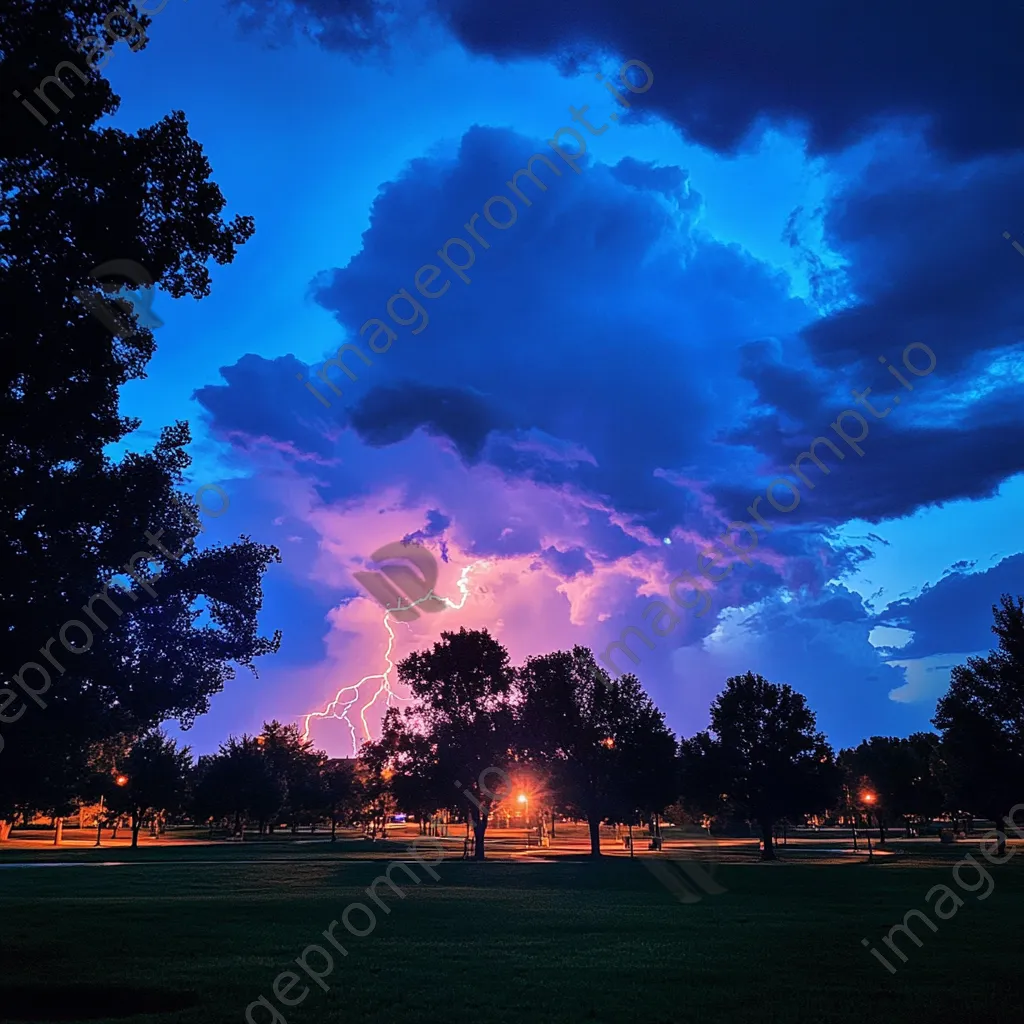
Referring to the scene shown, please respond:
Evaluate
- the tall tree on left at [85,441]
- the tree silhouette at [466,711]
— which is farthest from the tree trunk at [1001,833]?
the tall tree on left at [85,441]

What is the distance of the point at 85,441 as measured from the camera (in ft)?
58.2

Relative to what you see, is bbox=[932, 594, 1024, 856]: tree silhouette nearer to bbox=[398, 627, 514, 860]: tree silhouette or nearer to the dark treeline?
the dark treeline

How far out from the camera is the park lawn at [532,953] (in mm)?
12125

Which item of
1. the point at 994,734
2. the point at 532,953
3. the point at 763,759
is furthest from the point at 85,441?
the point at 763,759

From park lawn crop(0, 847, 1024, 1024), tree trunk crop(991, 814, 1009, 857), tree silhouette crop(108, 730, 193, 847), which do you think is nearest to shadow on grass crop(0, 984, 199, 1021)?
park lawn crop(0, 847, 1024, 1024)

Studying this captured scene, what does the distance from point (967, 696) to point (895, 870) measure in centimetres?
1395

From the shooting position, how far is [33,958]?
15.6m

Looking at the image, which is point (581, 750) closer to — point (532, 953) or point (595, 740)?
point (595, 740)

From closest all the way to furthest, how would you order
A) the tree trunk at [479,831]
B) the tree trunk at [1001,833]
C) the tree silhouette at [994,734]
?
the tree silhouette at [994,734] → the tree trunk at [1001,833] → the tree trunk at [479,831]

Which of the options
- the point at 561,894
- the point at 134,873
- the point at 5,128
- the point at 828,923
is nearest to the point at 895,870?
the point at 561,894

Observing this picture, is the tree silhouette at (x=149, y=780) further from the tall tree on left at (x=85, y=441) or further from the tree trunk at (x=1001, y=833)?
the tree trunk at (x=1001, y=833)

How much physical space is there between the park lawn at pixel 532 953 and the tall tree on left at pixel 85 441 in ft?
18.5

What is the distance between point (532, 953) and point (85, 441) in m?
15.3

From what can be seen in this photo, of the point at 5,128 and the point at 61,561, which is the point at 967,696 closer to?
the point at 61,561
